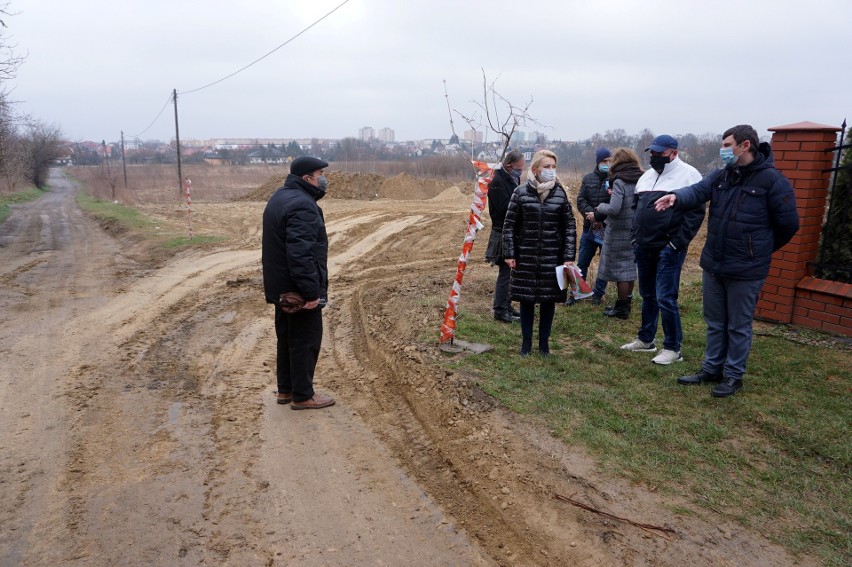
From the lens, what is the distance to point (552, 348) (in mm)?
6332

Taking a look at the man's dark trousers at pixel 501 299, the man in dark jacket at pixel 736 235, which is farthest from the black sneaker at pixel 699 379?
the man's dark trousers at pixel 501 299

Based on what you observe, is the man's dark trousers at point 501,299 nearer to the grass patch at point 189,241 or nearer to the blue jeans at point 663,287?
the blue jeans at point 663,287

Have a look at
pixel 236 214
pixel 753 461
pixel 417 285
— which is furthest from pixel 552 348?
pixel 236 214

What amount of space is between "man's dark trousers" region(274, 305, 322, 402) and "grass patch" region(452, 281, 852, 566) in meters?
1.35

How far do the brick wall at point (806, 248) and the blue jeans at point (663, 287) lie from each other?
173cm

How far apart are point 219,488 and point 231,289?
6295 millimetres

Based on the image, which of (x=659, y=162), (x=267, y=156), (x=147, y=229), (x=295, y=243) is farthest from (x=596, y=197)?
(x=267, y=156)

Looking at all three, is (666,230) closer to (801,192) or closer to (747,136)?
(747,136)

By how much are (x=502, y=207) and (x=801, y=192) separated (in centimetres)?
308

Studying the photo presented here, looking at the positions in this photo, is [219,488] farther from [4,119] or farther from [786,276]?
[4,119]

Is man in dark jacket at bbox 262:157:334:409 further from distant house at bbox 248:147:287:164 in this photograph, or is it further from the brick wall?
distant house at bbox 248:147:287:164

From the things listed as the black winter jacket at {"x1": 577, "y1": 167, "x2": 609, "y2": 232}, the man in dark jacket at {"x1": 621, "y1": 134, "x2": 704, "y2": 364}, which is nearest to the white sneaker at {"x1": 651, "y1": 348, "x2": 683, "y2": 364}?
the man in dark jacket at {"x1": 621, "y1": 134, "x2": 704, "y2": 364}

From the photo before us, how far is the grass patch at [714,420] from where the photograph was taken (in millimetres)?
3533

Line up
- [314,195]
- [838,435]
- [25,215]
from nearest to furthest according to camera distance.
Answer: [838,435]
[314,195]
[25,215]
